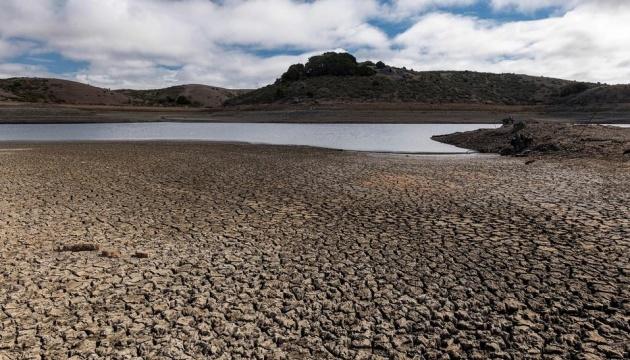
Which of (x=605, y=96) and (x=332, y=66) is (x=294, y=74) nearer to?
(x=332, y=66)

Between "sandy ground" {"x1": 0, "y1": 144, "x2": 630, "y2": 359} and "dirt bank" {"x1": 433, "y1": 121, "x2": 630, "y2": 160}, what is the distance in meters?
9.18

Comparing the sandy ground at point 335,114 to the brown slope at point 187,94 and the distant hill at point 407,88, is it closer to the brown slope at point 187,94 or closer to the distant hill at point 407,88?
the distant hill at point 407,88

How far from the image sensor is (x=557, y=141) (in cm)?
2436

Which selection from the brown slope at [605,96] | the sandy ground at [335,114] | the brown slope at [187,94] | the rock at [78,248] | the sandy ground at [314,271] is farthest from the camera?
the brown slope at [187,94]

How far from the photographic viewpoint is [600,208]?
35.2 ft

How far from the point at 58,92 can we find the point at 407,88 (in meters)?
77.0

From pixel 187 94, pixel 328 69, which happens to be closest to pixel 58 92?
pixel 187 94

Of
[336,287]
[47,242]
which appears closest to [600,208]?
[336,287]

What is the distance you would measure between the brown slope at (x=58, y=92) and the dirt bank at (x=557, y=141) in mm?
84572

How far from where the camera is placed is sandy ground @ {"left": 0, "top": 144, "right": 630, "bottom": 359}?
5160 mm

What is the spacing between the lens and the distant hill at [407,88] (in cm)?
7362

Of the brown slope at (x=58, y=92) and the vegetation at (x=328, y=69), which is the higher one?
the vegetation at (x=328, y=69)

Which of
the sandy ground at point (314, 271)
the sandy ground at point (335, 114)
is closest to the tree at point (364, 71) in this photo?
the sandy ground at point (335, 114)

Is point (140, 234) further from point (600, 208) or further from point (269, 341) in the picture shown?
point (600, 208)
